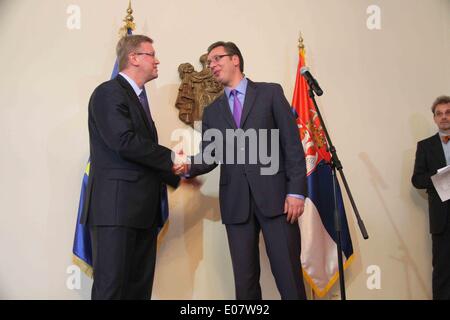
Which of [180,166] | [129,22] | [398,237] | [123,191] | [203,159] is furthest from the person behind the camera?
[398,237]

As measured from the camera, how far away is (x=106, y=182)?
2426 mm

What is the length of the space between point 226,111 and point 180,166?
0.42 metres

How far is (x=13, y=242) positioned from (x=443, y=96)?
136 inches

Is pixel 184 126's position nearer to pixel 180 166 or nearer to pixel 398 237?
pixel 180 166

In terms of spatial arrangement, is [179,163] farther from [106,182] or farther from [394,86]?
[394,86]

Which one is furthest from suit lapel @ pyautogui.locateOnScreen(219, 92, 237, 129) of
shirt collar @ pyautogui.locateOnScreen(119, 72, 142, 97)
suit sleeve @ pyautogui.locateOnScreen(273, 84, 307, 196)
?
shirt collar @ pyautogui.locateOnScreen(119, 72, 142, 97)

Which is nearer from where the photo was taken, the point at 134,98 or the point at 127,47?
the point at 134,98

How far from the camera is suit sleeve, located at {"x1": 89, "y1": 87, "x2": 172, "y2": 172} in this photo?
7.91 feet

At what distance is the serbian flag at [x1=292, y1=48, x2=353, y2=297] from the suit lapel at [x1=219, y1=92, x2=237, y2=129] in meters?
0.95

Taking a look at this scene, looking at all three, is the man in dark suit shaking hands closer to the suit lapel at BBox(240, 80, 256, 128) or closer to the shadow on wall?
the shadow on wall

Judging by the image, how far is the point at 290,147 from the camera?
2557 mm

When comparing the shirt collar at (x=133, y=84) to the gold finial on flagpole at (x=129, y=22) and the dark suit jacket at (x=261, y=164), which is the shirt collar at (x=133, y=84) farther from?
the gold finial on flagpole at (x=129, y=22)

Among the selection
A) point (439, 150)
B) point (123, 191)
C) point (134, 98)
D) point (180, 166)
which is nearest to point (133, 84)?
point (134, 98)
